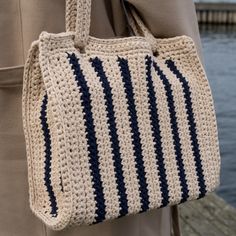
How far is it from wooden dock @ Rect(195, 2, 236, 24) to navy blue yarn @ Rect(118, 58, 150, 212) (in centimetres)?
2203

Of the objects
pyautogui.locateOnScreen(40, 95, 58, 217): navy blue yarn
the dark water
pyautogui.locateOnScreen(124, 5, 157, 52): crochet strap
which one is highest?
pyautogui.locateOnScreen(124, 5, 157, 52): crochet strap

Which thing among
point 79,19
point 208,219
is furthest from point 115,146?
point 208,219

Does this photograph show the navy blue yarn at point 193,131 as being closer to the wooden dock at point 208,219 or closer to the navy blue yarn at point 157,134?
the navy blue yarn at point 157,134

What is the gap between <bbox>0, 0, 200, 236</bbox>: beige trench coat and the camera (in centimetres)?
141

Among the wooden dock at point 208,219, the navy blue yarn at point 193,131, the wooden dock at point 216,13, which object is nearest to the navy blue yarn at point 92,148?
the navy blue yarn at point 193,131

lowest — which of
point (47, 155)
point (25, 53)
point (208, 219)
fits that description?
point (208, 219)

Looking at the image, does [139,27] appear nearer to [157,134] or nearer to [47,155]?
[157,134]

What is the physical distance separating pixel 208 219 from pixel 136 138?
3.02 meters

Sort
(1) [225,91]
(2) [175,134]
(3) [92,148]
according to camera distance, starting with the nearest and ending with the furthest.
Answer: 1. (3) [92,148]
2. (2) [175,134]
3. (1) [225,91]

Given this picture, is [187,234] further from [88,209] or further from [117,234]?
[88,209]

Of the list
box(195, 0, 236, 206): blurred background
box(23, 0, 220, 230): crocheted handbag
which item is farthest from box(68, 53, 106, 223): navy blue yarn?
box(195, 0, 236, 206): blurred background

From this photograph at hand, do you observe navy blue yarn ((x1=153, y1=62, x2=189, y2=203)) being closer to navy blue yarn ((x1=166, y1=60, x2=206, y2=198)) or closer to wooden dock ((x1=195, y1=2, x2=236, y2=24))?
navy blue yarn ((x1=166, y1=60, x2=206, y2=198))

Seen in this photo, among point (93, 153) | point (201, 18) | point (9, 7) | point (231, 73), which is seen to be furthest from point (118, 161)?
point (201, 18)

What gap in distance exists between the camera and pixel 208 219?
4.26 m
